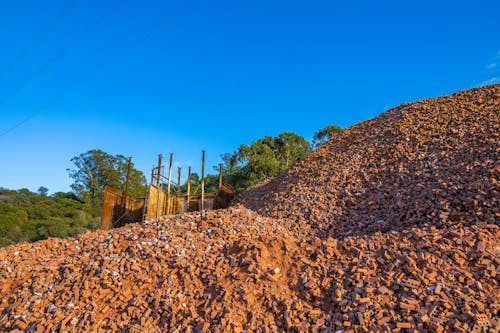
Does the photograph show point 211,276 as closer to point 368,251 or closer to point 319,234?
point 368,251

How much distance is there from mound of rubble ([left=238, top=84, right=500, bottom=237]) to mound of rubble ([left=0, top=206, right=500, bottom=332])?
1651mm

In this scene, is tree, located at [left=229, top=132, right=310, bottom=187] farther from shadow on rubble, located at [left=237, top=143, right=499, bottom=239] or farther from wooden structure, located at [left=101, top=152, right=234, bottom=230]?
shadow on rubble, located at [left=237, top=143, right=499, bottom=239]

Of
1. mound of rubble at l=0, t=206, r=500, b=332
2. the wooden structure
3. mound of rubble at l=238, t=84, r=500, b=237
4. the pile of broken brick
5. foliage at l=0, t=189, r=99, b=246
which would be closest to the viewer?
mound of rubble at l=0, t=206, r=500, b=332

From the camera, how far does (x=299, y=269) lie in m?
4.64

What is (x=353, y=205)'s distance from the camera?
27.2 feet

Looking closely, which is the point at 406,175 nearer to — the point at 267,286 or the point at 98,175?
the point at 267,286

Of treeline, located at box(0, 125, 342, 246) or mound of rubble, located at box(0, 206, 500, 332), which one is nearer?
mound of rubble, located at box(0, 206, 500, 332)

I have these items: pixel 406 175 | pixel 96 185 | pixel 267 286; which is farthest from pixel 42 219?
pixel 267 286

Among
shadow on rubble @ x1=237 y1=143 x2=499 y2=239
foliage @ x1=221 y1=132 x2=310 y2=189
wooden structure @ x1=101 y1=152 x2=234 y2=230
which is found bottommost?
shadow on rubble @ x1=237 y1=143 x2=499 y2=239

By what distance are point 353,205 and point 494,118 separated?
5.54 m

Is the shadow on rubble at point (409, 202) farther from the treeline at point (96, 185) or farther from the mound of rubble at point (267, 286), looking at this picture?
the treeline at point (96, 185)

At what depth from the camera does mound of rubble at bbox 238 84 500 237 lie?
22.3ft

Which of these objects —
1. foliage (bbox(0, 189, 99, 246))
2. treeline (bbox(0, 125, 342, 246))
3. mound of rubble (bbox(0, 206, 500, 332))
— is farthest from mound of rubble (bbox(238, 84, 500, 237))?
foliage (bbox(0, 189, 99, 246))

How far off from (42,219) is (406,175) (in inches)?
979
